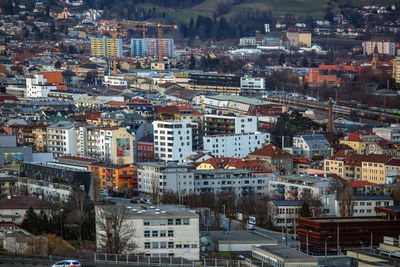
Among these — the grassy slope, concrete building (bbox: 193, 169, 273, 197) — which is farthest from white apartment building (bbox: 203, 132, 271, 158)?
the grassy slope

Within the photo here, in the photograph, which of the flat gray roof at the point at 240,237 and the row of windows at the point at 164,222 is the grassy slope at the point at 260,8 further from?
the row of windows at the point at 164,222

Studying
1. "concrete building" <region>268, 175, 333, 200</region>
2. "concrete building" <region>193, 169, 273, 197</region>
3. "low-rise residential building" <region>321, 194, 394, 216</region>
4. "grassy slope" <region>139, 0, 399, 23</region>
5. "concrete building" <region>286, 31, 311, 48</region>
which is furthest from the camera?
"grassy slope" <region>139, 0, 399, 23</region>

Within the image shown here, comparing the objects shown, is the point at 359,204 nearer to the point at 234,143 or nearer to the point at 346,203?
the point at 346,203

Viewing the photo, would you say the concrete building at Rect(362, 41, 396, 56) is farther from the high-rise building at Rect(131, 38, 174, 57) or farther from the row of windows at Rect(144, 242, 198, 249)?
the row of windows at Rect(144, 242, 198, 249)

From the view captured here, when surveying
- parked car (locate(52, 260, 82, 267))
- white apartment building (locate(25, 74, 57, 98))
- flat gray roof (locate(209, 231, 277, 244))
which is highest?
white apartment building (locate(25, 74, 57, 98))

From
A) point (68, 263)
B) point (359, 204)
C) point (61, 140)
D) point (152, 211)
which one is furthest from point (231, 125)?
point (68, 263)

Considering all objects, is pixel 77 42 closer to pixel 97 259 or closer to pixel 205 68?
pixel 205 68

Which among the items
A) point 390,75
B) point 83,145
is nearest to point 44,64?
point 390,75
